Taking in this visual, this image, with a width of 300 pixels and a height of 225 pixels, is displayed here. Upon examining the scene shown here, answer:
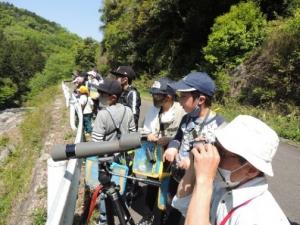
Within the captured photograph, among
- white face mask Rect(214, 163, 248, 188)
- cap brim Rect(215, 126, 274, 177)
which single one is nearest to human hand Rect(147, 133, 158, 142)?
white face mask Rect(214, 163, 248, 188)

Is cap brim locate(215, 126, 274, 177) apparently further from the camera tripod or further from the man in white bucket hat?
the camera tripod

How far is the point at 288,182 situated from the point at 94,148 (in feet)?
21.7

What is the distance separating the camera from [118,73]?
272 inches

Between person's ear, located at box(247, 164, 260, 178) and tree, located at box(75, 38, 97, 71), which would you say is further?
tree, located at box(75, 38, 97, 71)

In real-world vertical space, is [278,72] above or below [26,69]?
below

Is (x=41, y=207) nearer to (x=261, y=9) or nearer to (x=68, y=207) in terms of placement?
(x=68, y=207)

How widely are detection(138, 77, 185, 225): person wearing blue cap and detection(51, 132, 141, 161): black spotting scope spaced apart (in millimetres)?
2615

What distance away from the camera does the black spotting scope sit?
244 cm

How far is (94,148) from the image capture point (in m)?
2.44

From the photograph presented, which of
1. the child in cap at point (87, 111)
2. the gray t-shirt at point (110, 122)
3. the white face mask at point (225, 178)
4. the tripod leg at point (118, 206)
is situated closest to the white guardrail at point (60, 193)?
the tripod leg at point (118, 206)

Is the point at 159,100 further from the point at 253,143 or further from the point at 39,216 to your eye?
the point at 253,143

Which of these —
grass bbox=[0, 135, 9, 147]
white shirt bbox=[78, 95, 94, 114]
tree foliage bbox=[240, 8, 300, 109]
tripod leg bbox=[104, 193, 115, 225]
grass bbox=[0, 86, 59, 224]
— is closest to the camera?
tripod leg bbox=[104, 193, 115, 225]

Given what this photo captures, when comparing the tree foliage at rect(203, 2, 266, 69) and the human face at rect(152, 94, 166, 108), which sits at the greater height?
the tree foliage at rect(203, 2, 266, 69)

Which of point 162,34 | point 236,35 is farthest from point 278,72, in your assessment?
point 162,34
